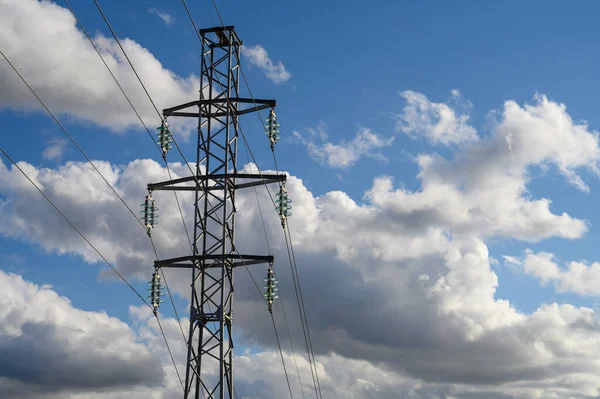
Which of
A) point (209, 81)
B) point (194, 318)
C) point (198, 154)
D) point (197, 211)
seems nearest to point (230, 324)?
point (194, 318)

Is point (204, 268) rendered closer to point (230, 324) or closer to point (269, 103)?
point (230, 324)

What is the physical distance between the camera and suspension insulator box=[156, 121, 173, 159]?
45.8 meters

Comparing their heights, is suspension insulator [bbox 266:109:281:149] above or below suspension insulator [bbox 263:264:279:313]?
above

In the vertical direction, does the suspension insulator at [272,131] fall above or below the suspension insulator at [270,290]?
above

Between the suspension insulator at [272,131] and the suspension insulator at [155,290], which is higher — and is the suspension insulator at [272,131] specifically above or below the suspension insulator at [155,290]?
above

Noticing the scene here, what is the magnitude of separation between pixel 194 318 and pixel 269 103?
1116 centimetres

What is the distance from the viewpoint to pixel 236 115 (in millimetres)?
46656

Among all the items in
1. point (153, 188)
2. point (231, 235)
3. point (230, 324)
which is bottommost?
point (230, 324)

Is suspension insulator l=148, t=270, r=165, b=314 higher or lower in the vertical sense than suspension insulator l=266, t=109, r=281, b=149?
lower

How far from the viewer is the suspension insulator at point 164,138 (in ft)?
150

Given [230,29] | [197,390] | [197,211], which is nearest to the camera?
[197,390]

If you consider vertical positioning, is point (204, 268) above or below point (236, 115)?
below

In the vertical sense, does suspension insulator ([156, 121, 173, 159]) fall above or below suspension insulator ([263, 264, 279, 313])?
above

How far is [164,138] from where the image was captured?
46.1 m
